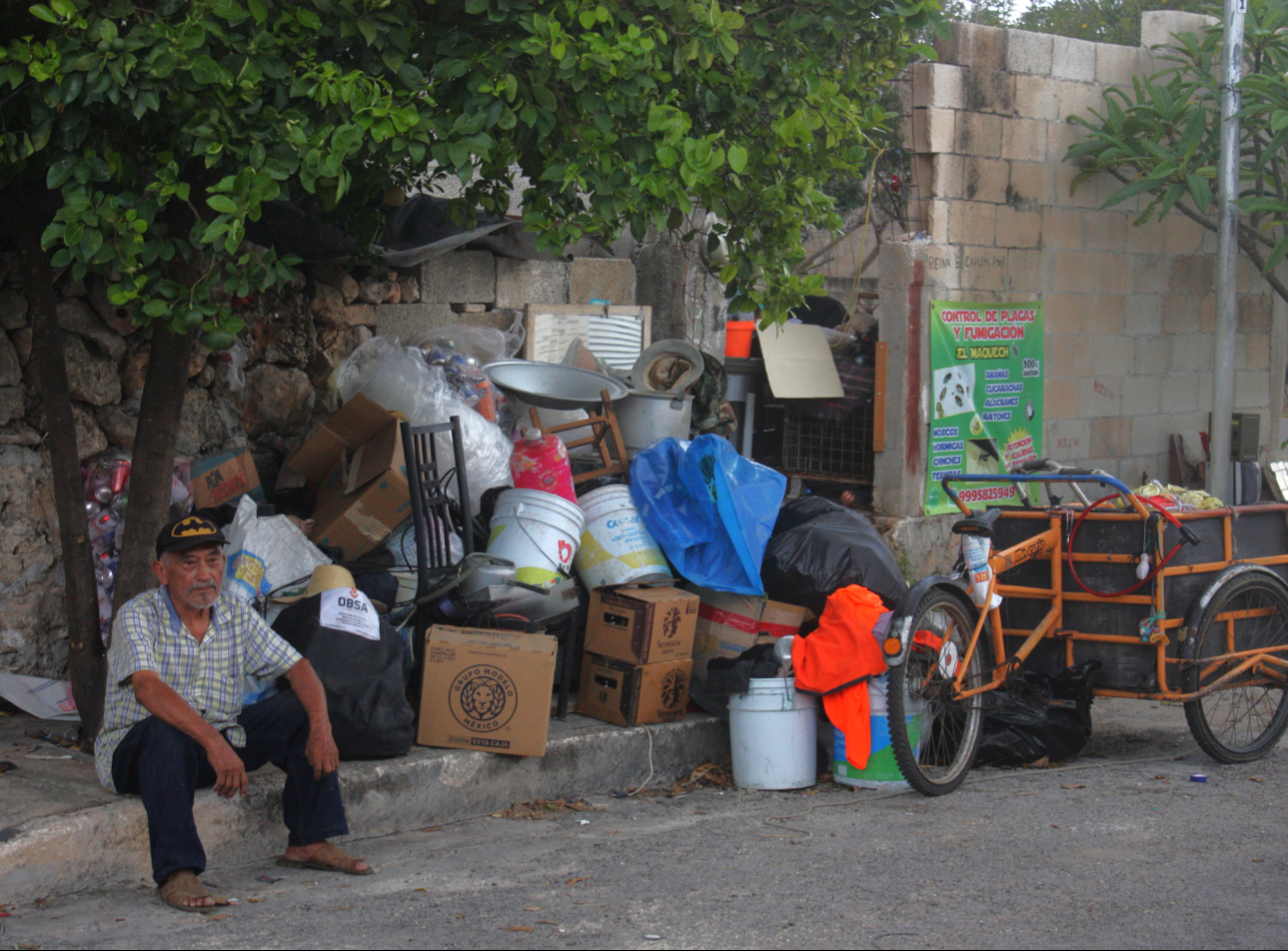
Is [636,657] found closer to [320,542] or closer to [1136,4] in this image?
[320,542]

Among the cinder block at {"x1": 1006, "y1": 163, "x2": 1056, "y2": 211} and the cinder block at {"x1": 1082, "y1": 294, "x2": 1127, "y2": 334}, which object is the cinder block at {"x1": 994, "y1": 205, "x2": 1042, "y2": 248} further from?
the cinder block at {"x1": 1082, "y1": 294, "x2": 1127, "y2": 334}

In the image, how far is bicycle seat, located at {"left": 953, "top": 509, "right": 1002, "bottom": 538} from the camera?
5.25 metres

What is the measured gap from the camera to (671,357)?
7562 millimetres

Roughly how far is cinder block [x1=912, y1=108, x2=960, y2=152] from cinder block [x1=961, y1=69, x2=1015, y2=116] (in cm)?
21

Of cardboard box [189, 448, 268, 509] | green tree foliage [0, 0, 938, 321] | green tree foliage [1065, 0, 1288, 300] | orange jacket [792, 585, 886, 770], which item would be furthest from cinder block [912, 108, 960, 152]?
cardboard box [189, 448, 268, 509]

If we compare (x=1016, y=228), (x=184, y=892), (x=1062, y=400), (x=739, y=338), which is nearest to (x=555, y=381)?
(x=739, y=338)

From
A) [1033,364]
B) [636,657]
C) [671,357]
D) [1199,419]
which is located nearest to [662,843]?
[636,657]

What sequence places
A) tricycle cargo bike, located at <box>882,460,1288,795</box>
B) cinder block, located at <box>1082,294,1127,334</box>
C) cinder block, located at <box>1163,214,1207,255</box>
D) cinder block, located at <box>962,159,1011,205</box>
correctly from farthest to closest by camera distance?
cinder block, located at <box>1163,214,1207,255</box> < cinder block, located at <box>1082,294,1127,334</box> < cinder block, located at <box>962,159,1011,205</box> < tricycle cargo bike, located at <box>882,460,1288,795</box>

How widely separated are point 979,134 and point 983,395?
1792 millimetres

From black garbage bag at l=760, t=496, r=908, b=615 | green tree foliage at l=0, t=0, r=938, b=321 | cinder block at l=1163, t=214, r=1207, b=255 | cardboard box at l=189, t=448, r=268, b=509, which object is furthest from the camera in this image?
cinder block at l=1163, t=214, r=1207, b=255

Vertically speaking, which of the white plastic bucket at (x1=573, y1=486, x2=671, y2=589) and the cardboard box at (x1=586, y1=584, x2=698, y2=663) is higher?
the white plastic bucket at (x1=573, y1=486, x2=671, y2=589)

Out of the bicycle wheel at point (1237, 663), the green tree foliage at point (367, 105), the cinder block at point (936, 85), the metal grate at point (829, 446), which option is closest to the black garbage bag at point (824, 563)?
the bicycle wheel at point (1237, 663)

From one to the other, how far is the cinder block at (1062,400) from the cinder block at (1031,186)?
1281 millimetres

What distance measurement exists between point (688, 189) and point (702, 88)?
0.56 meters
